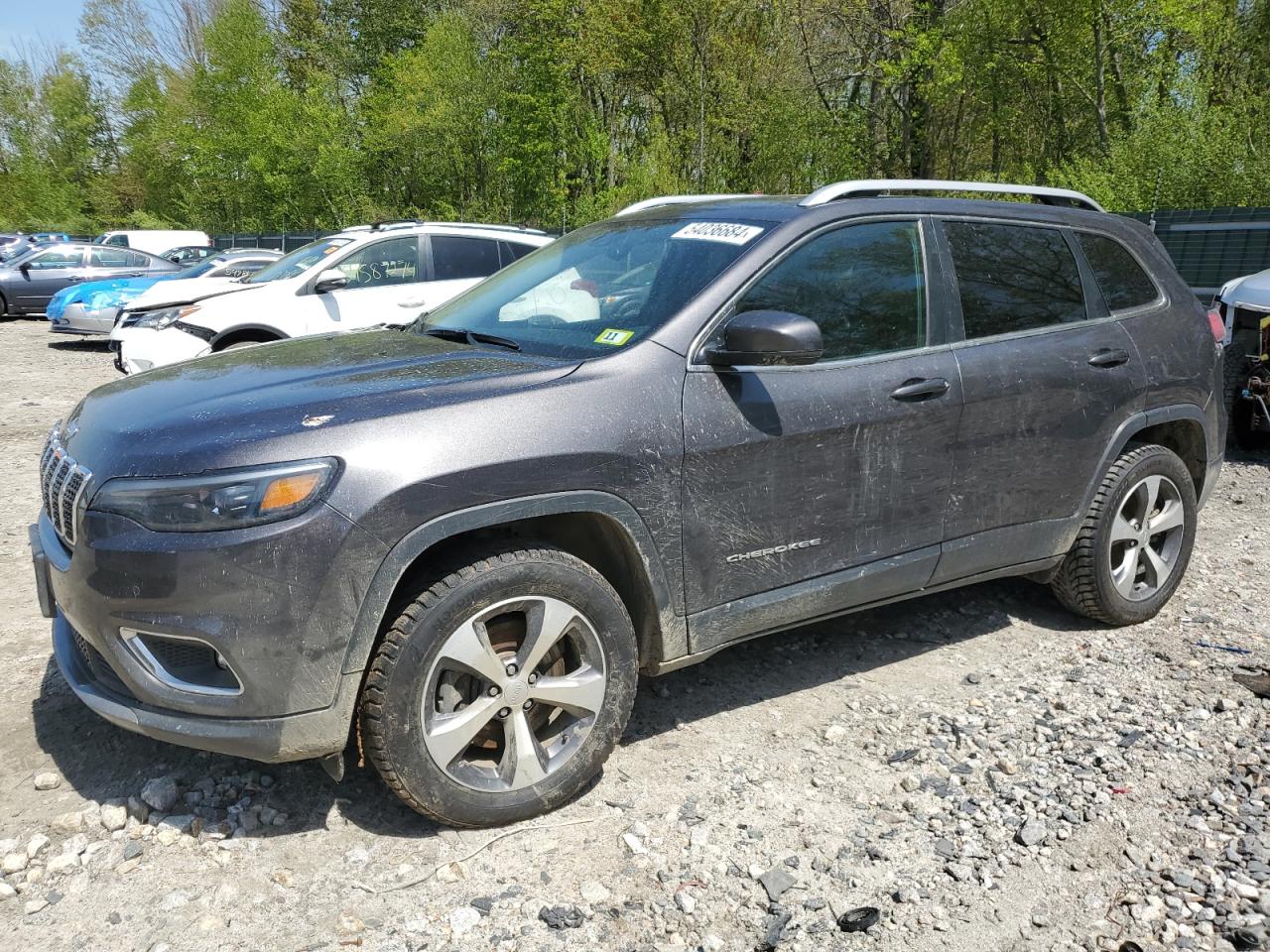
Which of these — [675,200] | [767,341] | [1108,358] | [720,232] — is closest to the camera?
[767,341]

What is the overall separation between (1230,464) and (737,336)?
6323 mm

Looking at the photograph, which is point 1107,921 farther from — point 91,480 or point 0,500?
point 0,500

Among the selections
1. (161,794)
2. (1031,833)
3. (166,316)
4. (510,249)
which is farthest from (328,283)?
(1031,833)

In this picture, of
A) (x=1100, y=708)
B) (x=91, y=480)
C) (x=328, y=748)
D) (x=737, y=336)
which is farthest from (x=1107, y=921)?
(x=91, y=480)

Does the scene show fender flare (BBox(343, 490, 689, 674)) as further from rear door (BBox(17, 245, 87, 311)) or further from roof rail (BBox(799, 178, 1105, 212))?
rear door (BBox(17, 245, 87, 311))

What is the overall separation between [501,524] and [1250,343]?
667 centimetres

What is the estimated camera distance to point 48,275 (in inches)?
819

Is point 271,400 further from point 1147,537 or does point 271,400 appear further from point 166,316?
point 166,316

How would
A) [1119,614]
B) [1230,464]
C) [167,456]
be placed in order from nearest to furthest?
[167,456] → [1119,614] → [1230,464]

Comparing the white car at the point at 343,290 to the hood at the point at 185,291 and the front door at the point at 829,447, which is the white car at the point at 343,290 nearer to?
the hood at the point at 185,291

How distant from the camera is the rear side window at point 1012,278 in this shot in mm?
3840

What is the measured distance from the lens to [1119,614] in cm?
446

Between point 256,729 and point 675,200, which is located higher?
point 675,200

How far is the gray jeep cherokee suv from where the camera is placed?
2.60 meters
